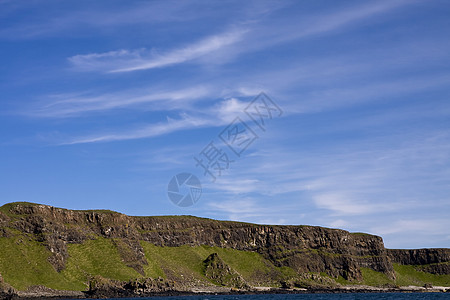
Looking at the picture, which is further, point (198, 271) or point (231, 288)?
point (198, 271)

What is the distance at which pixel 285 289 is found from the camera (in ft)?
644

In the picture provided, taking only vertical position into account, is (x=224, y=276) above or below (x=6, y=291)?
above

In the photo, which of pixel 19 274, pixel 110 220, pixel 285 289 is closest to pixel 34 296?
pixel 19 274

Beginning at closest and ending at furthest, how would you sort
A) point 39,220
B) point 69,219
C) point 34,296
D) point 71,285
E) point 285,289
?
point 34,296
point 71,285
point 39,220
point 69,219
point 285,289

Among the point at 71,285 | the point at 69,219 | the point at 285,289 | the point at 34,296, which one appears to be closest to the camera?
the point at 34,296

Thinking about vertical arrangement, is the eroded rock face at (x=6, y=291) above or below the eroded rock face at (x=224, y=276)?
below

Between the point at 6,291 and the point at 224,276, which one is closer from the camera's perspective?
the point at 6,291

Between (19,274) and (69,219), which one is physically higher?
(69,219)

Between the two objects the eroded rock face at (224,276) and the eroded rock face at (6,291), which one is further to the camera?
the eroded rock face at (224,276)

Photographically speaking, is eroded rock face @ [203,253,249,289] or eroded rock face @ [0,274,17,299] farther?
eroded rock face @ [203,253,249,289]

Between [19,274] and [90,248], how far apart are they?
34197mm

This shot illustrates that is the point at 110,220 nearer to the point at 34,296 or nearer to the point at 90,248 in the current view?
the point at 90,248

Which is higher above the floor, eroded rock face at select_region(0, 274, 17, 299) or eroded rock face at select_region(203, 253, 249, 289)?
eroded rock face at select_region(203, 253, 249, 289)

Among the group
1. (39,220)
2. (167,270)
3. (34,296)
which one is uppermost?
(39,220)
